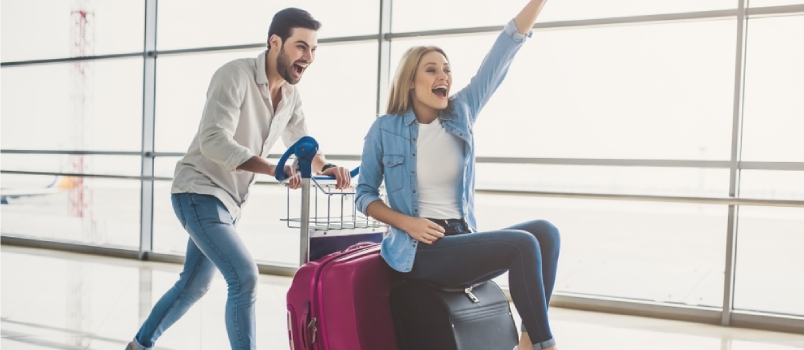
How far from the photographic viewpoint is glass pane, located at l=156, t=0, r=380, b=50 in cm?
531

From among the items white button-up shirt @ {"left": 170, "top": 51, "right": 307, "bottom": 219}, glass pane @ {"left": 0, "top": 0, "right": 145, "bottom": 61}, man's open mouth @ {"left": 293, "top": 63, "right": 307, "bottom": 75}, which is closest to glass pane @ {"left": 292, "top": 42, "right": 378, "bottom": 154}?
glass pane @ {"left": 0, "top": 0, "right": 145, "bottom": 61}

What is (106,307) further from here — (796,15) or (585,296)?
(796,15)

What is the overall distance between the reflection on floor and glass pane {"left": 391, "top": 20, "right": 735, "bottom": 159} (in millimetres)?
1080

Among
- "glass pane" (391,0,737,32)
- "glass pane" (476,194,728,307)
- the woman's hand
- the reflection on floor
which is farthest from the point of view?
"glass pane" (476,194,728,307)

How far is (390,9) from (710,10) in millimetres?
2113

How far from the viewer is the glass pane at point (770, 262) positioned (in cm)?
515

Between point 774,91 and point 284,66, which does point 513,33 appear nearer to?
point 284,66

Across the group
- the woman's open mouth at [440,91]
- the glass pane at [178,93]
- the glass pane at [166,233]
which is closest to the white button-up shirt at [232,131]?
the woman's open mouth at [440,91]

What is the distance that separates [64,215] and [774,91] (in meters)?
15.2

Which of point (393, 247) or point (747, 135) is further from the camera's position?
point (747, 135)

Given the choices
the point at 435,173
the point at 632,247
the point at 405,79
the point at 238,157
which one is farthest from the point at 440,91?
the point at 632,247

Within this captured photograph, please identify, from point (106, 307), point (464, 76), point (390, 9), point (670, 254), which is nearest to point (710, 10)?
point (464, 76)

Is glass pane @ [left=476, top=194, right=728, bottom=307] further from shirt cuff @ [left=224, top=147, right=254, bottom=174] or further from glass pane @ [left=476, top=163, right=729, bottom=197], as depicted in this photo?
shirt cuff @ [left=224, top=147, right=254, bottom=174]

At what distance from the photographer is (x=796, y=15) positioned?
3.70m
